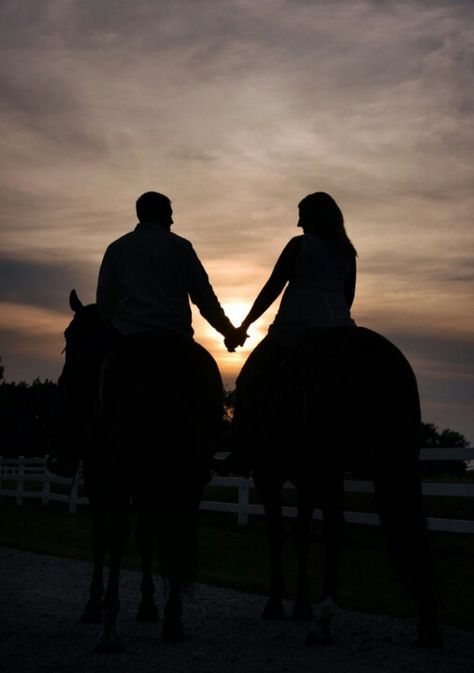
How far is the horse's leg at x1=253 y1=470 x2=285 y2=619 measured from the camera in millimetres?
7828

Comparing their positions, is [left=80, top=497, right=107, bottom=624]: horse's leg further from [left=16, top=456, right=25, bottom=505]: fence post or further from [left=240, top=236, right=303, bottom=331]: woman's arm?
[left=16, top=456, right=25, bottom=505]: fence post

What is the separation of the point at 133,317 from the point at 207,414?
82cm

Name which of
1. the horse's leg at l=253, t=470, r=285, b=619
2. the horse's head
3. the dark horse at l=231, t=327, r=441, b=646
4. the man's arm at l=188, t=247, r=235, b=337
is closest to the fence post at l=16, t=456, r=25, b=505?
the horse's head

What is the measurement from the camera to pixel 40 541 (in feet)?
54.6

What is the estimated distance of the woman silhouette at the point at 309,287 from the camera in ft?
23.9

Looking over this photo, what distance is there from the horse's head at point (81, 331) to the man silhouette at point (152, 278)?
1353mm

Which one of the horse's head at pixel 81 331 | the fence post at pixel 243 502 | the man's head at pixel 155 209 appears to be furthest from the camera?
the fence post at pixel 243 502

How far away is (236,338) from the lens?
8.00 meters

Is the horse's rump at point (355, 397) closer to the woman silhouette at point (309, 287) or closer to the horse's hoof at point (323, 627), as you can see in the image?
the woman silhouette at point (309, 287)

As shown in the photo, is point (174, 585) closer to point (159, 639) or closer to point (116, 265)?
point (159, 639)

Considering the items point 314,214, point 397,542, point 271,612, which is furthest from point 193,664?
point 314,214

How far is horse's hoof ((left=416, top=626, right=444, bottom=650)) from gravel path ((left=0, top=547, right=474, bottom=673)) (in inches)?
2.7

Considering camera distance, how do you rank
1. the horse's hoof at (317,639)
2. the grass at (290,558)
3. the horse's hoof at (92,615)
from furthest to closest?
1. the grass at (290,558)
2. the horse's hoof at (92,615)
3. the horse's hoof at (317,639)

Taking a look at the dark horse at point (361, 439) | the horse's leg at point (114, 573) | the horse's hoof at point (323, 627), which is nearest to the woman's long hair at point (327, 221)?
the dark horse at point (361, 439)
